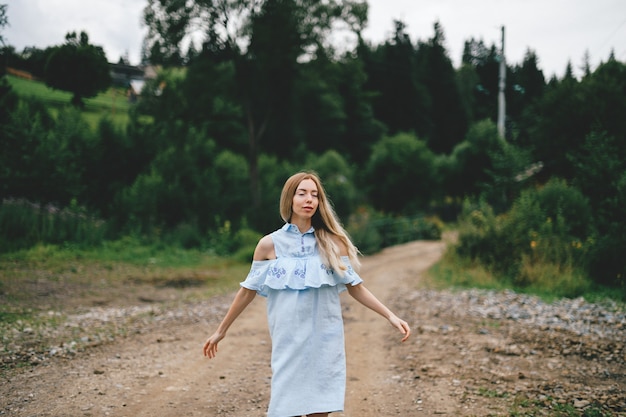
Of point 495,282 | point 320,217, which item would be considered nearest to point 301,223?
point 320,217

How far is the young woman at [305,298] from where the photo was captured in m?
3.17

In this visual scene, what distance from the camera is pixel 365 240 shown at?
807 inches

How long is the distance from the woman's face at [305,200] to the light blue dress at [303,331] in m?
0.26

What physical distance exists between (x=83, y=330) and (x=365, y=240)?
1423cm

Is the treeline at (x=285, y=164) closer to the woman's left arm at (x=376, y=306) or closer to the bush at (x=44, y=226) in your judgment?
the bush at (x=44, y=226)

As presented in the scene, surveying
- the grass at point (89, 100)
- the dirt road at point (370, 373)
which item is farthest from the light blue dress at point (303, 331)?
the grass at point (89, 100)

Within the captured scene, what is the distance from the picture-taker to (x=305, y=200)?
133 inches

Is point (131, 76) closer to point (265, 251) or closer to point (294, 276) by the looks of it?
point (265, 251)

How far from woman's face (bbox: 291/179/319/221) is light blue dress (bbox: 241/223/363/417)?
26 cm

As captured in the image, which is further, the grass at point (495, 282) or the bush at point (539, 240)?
the bush at point (539, 240)

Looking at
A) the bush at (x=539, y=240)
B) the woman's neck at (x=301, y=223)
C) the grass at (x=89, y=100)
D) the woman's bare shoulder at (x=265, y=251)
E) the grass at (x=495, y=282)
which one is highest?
the grass at (x=89, y=100)

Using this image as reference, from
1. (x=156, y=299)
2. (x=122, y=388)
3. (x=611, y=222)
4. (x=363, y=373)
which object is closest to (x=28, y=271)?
(x=156, y=299)

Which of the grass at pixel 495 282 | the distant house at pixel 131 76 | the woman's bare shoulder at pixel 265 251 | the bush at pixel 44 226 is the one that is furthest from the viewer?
the distant house at pixel 131 76

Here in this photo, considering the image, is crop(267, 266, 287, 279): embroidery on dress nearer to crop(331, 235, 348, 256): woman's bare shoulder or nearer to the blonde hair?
the blonde hair
